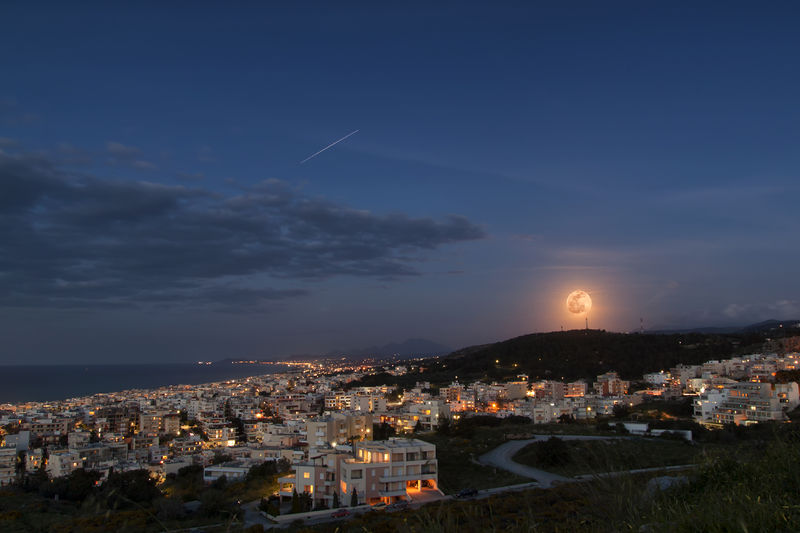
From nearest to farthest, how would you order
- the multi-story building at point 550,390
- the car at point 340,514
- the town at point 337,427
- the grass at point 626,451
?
the car at point 340,514
the town at point 337,427
the grass at point 626,451
the multi-story building at point 550,390

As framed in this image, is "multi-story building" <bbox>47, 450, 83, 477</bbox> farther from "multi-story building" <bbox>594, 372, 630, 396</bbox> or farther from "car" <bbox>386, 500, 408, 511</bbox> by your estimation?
"multi-story building" <bbox>594, 372, 630, 396</bbox>

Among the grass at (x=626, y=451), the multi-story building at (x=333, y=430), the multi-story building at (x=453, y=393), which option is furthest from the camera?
the multi-story building at (x=453, y=393)

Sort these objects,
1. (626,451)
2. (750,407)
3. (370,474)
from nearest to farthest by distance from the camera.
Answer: (370,474) → (626,451) → (750,407)

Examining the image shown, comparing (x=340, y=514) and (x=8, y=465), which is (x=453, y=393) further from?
(x=340, y=514)

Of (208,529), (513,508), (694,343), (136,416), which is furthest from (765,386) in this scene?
(136,416)

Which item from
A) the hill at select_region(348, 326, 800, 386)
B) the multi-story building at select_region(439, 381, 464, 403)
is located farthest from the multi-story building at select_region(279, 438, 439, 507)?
the hill at select_region(348, 326, 800, 386)

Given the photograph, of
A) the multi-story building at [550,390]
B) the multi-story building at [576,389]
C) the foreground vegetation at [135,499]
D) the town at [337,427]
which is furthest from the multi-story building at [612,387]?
the foreground vegetation at [135,499]

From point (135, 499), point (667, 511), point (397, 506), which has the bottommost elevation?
point (135, 499)

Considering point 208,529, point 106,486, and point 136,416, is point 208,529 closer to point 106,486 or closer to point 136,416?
point 106,486

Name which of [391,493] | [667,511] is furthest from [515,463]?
[667,511]

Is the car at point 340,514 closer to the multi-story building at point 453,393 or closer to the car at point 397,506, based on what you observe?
the car at point 397,506

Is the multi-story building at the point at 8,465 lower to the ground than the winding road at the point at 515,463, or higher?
lower
